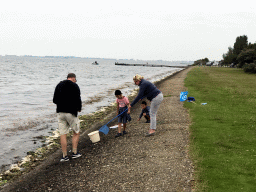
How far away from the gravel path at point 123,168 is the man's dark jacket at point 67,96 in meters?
1.84

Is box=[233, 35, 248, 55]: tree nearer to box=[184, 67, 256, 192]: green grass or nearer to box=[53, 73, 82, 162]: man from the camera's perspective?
box=[184, 67, 256, 192]: green grass

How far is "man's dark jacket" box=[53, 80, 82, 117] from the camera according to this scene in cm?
627

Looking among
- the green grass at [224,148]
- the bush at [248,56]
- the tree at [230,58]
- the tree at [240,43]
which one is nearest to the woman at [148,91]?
the green grass at [224,148]

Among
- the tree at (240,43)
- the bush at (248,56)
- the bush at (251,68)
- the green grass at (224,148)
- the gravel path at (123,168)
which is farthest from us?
the tree at (240,43)

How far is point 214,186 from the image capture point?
4961 millimetres

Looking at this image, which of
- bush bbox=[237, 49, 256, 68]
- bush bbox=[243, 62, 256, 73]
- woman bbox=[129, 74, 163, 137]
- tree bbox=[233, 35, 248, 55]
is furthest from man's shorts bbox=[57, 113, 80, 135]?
tree bbox=[233, 35, 248, 55]

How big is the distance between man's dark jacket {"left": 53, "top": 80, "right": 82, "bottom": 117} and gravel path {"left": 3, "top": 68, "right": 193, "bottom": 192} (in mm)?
1839

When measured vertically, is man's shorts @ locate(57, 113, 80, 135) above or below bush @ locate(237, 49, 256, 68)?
below

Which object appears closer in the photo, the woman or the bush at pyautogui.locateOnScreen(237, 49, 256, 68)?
the woman

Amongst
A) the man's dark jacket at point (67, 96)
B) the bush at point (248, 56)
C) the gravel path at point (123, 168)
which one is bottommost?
the gravel path at point (123, 168)

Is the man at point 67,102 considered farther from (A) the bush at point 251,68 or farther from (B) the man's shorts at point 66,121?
(A) the bush at point 251,68

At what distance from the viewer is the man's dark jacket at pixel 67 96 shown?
627cm

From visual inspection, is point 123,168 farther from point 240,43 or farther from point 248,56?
point 240,43

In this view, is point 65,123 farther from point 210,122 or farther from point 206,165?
point 210,122
